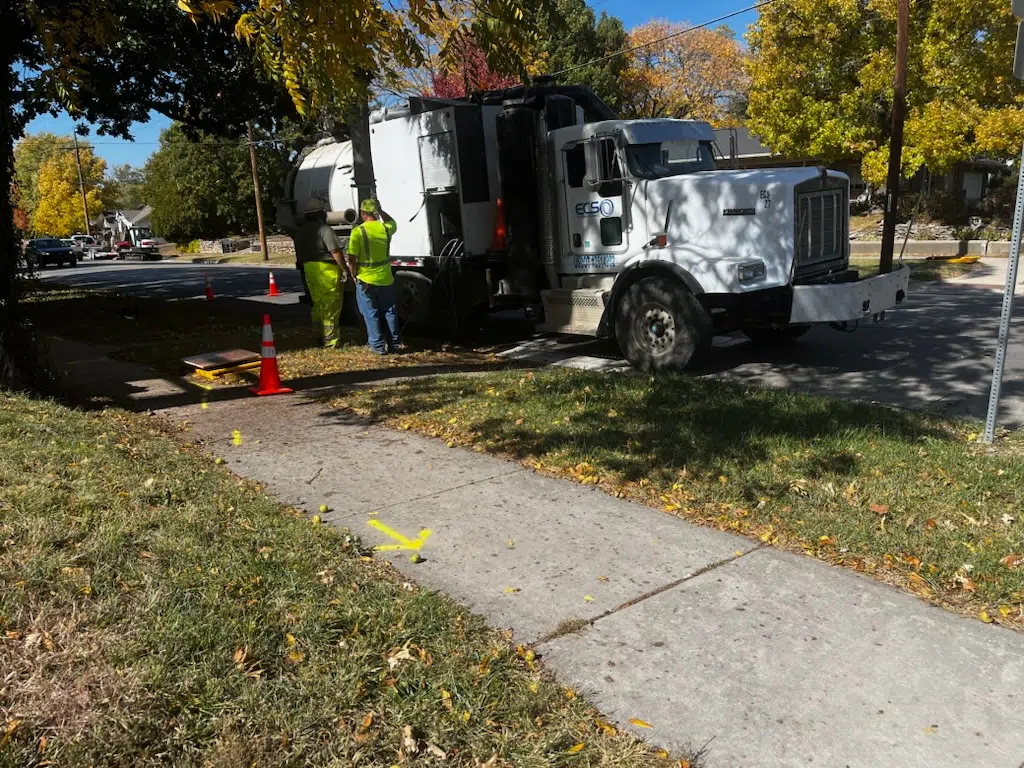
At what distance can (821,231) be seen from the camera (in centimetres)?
892

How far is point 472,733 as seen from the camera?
2.84m

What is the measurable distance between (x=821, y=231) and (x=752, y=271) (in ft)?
3.62

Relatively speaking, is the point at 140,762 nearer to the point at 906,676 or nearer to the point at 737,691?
the point at 737,691

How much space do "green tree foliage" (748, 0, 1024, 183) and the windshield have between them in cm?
1181

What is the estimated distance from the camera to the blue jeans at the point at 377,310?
10.4 m

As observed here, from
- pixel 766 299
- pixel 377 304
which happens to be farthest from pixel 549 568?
pixel 377 304

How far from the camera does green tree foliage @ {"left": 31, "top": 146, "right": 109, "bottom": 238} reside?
87188mm

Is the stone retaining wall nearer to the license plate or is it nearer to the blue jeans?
the license plate

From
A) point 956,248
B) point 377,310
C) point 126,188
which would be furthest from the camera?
point 126,188

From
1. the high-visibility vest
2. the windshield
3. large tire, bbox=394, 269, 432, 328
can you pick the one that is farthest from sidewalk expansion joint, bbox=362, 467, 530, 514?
large tire, bbox=394, 269, 432, 328

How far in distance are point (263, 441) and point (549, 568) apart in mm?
3223

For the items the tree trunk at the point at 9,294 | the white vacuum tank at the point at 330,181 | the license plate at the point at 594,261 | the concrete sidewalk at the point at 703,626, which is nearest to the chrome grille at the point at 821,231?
the license plate at the point at 594,261

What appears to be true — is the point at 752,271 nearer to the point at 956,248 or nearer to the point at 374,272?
the point at 374,272

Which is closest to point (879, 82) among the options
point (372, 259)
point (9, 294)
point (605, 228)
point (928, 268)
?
point (928, 268)
